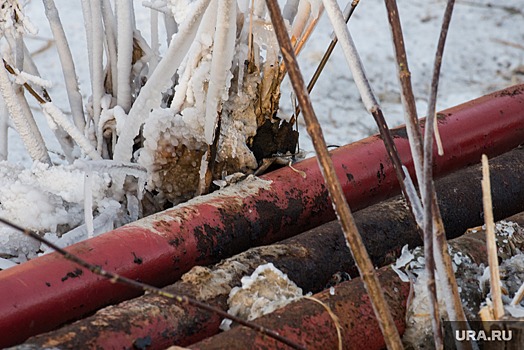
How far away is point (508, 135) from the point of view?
62.3 inches

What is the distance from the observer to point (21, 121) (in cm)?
146

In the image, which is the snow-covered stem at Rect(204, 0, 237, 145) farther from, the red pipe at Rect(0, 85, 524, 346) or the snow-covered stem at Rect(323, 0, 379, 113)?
the snow-covered stem at Rect(323, 0, 379, 113)

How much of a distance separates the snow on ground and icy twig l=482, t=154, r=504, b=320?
1452 millimetres

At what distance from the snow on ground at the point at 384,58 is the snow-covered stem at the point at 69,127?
0.81 m

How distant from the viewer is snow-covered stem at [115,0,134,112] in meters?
1.47

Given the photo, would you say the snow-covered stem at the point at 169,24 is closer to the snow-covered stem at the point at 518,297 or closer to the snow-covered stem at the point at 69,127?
the snow-covered stem at the point at 69,127

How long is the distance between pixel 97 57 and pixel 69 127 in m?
0.16

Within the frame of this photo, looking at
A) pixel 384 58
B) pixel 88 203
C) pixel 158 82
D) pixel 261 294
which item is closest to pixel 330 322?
pixel 261 294

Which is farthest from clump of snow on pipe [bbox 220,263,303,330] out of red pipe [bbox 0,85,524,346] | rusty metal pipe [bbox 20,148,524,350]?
red pipe [bbox 0,85,524,346]

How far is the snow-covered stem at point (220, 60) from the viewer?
1.26m

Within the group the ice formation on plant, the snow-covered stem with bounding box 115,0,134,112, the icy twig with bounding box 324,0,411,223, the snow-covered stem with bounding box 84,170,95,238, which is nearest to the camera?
the icy twig with bounding box 324,0,411,223

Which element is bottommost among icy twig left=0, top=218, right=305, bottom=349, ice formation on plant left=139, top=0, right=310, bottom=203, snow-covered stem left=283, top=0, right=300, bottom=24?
icy twig left=0, top=218, right=305, bottom=349

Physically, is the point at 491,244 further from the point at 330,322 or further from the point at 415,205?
the point at 330,322

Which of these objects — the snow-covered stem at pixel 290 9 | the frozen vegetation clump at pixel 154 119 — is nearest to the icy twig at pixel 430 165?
the frozen vegetation clump at pixel 154 119
